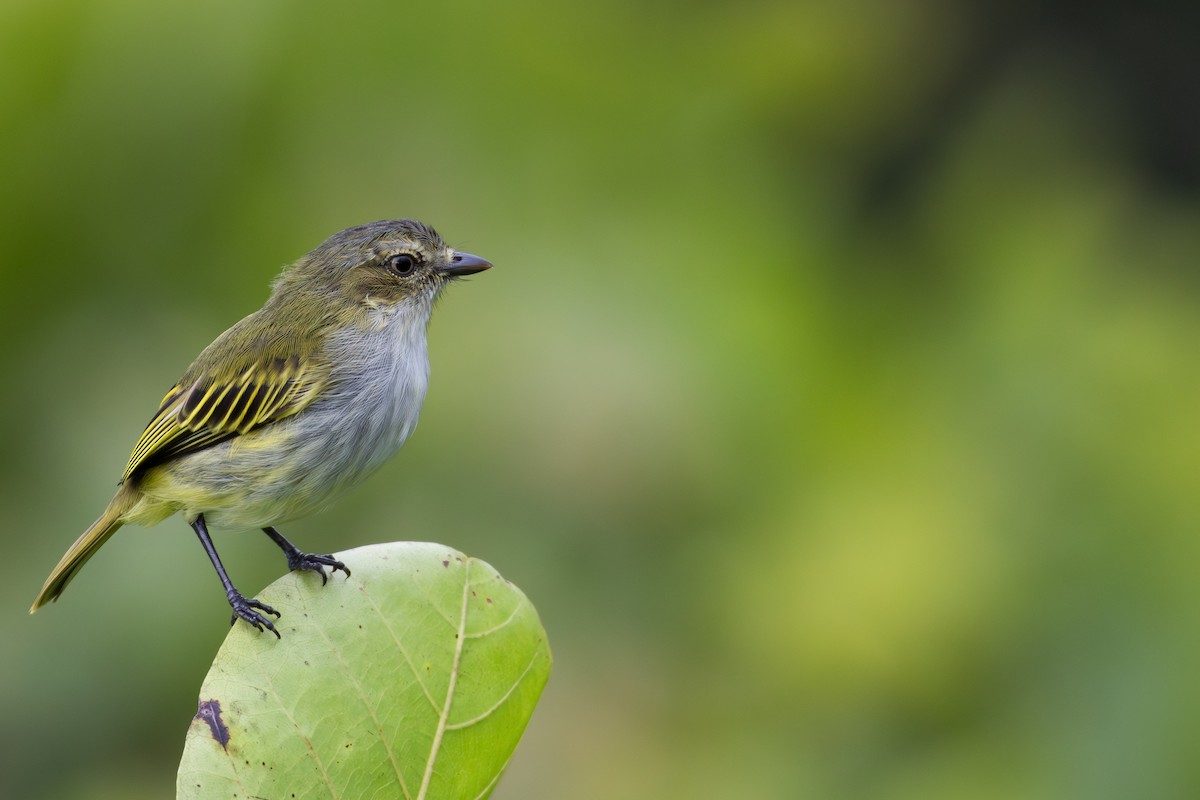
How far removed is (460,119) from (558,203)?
551 millimetres

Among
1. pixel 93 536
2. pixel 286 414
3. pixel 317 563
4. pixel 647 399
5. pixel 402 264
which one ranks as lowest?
pixel 93 536

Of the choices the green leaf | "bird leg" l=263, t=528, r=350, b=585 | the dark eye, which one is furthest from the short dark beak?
the green leaf

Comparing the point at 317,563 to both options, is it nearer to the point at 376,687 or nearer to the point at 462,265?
the point at 376,687

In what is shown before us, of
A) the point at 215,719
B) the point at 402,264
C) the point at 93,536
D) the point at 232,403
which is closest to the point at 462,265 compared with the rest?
the point at 402,264

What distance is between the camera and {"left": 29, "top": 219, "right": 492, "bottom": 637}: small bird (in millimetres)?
2605

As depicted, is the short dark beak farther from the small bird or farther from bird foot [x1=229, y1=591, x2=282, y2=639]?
bird foot [x1=229, y1=591, x2=282, y2=639]

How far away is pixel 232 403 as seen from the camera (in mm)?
2783

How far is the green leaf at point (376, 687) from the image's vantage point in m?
1.76

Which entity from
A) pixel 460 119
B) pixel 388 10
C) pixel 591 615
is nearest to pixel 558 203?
pixel 460 119

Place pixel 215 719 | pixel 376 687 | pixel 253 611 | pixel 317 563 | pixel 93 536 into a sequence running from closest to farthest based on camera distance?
1. pixel 215 719
2. pixel 376 687
3. pixel 253 611
4. pixel 317 563
5. pixel 93 536

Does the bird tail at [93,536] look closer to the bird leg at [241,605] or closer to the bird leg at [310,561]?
the bird leg at [241,605]

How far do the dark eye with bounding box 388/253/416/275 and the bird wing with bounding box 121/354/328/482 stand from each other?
473 mm

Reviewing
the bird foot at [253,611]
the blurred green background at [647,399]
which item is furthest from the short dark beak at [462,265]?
the blurred green background at [647,399]

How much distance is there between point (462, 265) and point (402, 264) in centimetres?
15
